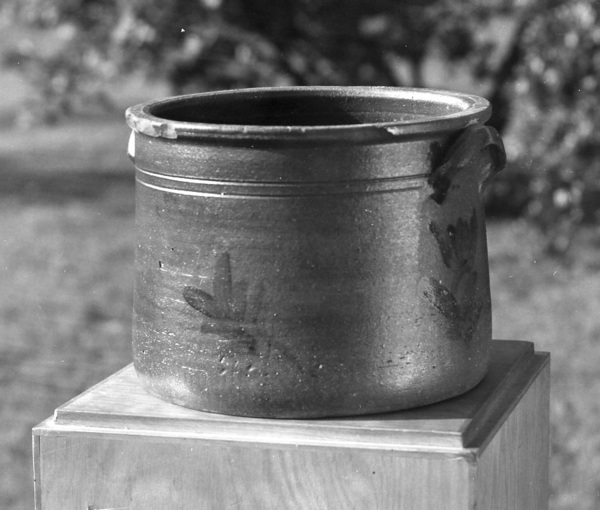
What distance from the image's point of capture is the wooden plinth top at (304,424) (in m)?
1.58

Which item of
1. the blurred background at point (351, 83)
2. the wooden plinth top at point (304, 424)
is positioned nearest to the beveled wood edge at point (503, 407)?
the wooden plinth top at point (304, 424)

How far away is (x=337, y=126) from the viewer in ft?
5.08

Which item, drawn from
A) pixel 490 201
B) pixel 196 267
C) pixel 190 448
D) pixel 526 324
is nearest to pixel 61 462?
pixel 190 448

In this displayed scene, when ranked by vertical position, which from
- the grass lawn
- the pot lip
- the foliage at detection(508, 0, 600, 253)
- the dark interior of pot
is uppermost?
the pot lip

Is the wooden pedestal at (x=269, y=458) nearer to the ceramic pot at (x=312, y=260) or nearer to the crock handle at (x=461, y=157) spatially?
the ceramic pot at (x=312, y=260)

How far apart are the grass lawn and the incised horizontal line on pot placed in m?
Answer: 2.31

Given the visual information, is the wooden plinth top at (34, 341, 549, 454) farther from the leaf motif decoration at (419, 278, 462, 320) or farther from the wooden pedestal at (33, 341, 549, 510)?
the leaf motif decoration at (419, 278, 462, 320)

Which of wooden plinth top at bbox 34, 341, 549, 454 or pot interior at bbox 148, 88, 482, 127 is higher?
pot interior at bbox 148, 88, 482, 127

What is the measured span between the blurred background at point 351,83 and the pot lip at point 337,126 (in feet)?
7.81

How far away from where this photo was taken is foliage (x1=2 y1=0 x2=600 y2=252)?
4.75 metres

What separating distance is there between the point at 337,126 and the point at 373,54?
3.87 meters

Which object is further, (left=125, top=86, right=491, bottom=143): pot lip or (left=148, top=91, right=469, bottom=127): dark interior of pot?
(left=148, top=91, right=469, bottom=127): dark interior of pot

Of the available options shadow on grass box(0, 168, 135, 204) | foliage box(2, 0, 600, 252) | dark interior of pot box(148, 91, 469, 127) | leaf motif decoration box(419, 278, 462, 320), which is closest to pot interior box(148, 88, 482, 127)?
dark interior of pot box(148, 91, 469, 127)

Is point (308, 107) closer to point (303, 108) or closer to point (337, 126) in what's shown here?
point (303, 108)
